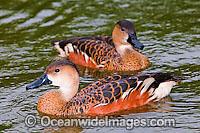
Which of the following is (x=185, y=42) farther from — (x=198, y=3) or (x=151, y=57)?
(x=198, y=3)

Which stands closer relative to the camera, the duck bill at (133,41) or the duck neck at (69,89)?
the duck neck at (69,89)

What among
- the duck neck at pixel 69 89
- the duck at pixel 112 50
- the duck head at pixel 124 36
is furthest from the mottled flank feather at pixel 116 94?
the duck head at pixel 124 36

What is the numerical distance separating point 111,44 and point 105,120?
14.7 feet

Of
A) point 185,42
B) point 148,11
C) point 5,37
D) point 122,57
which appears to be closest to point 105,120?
point 122,57

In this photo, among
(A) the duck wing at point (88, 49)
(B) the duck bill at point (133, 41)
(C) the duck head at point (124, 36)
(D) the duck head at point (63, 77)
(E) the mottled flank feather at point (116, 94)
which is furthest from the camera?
(A) the duck wing at point (88, 49)

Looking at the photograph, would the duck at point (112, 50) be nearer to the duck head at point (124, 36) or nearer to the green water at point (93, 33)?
the duck head at point (124, 36)

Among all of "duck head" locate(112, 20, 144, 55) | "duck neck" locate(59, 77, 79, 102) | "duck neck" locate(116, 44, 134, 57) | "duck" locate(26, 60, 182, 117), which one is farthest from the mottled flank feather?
"duck neck" locate(116, 44, 134, 57)

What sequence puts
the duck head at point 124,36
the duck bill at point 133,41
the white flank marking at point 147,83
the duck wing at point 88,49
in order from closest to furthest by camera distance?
the white flank marking at point 147,83
the duck bill at point 133,41
the duck head at point 124,36
the duck wing at point 88,49

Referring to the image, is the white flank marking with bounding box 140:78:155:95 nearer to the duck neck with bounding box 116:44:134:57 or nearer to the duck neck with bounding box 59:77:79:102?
A: the duck neck with bounding box 59:77:79:102

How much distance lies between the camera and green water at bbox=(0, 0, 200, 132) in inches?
393

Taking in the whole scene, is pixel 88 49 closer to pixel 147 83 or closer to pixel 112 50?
pixel 112 50

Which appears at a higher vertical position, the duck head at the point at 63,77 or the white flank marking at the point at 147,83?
the duck head at the point at 63,77

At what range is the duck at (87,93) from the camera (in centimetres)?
991

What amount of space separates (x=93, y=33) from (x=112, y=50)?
1.85 meters
